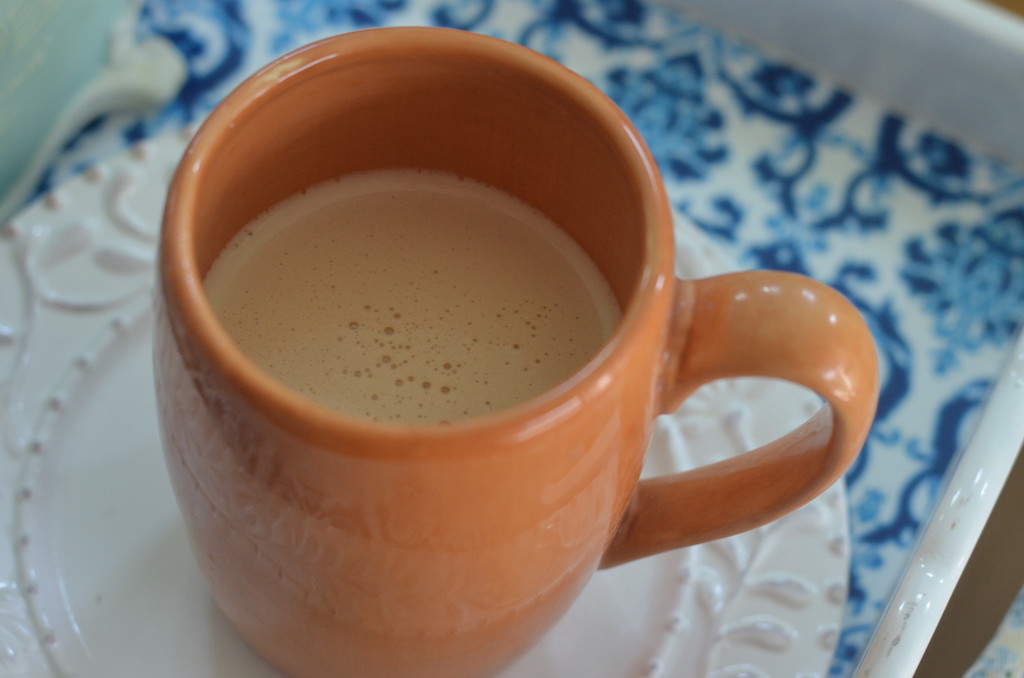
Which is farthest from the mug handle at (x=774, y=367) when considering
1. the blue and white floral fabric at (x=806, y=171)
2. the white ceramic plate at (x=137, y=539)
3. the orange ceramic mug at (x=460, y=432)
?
the blue and white floral fabric at (x=806, y=171)

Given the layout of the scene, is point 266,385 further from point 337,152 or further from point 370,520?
point 337,152

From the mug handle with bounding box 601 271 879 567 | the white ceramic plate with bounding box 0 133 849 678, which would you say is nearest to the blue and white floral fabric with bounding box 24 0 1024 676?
the white ceramic plate with bounding box 0 133 849 678

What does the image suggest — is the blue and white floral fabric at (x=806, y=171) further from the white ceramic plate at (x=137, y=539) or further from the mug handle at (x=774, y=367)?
the mug handle at (x=774, y=367)

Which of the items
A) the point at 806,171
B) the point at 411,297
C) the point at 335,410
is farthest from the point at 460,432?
the point at 806,171

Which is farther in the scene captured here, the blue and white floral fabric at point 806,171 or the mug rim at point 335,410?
the blue and white floral fabric at point 806,171

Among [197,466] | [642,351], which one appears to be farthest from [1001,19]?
[197,466]

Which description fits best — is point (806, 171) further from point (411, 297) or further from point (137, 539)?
point (137, 539)

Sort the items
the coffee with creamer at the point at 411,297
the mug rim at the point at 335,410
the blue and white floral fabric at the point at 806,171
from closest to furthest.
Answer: the mug rim at the point at 335,410, the coffee with creamer at the point at 411,297, the blue and white floral fabric at the point at 806,171
